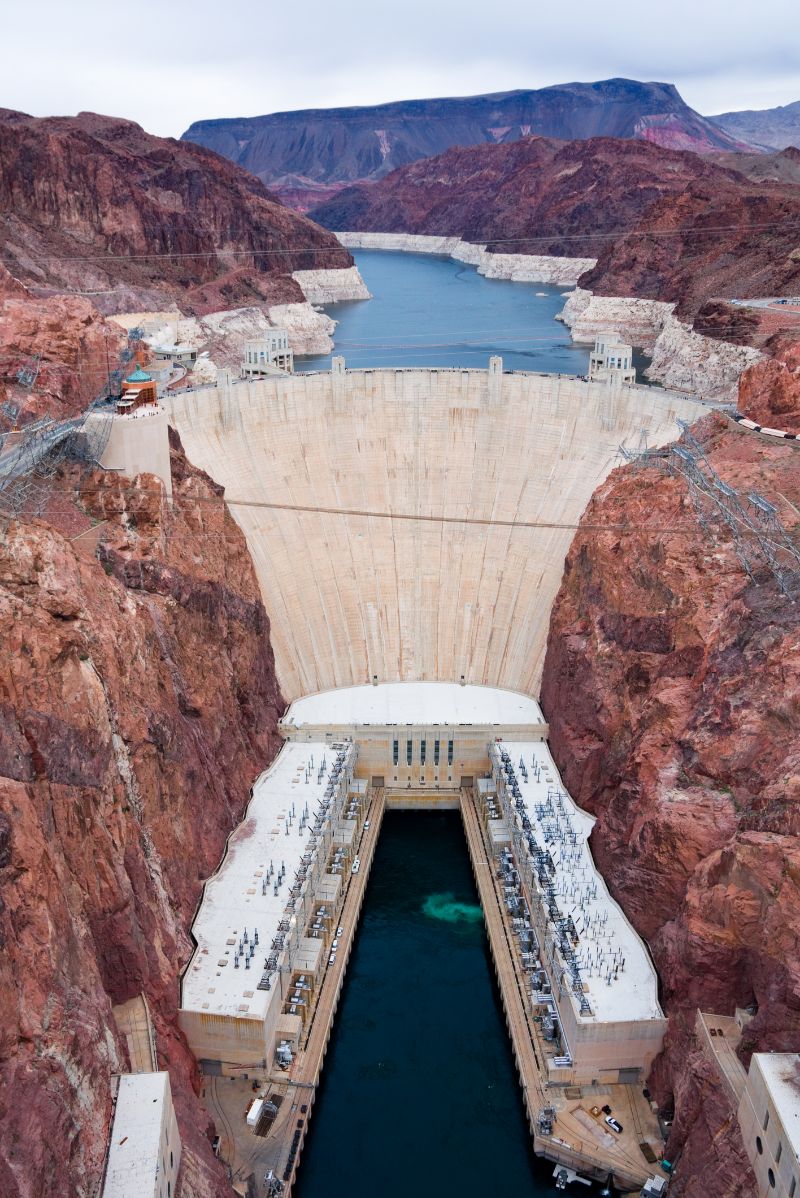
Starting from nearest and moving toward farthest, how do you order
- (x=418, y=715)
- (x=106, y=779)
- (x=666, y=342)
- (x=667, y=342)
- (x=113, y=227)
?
(x=106, y=779) < (x=418, y=715) < (x=667, y=342) < (x=666, y=342) < (x=113, y=227)

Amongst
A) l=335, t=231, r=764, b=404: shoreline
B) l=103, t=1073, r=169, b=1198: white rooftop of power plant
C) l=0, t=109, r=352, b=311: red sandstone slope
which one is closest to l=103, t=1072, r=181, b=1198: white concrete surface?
l=103, t=1073, r=169, b=1198: white rooftop of power plant

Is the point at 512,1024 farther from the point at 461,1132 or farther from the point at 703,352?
the point at 703,352

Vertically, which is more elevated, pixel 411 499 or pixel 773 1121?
pixel 773 1121

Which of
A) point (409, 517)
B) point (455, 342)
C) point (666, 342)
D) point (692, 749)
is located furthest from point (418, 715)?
point (455, 342)

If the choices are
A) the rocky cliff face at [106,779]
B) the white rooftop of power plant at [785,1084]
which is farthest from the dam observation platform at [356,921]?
the white rooftop of power plant at [785,1084]

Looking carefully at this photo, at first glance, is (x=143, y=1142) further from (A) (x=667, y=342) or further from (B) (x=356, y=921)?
(A) (x=667, y=342)

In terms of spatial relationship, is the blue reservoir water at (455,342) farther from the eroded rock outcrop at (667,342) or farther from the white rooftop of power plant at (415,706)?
the white rooftop of power plant at (415,706)
